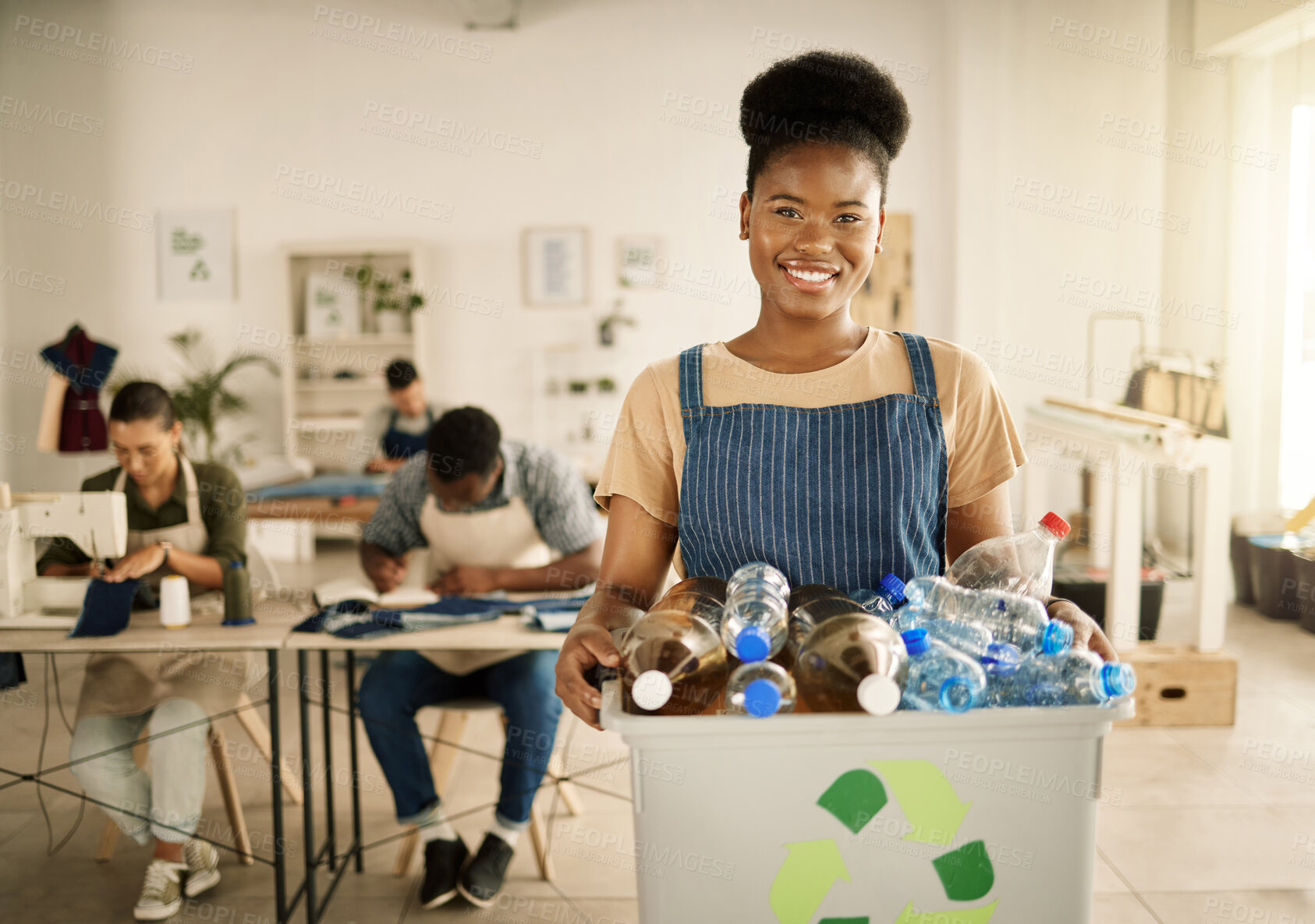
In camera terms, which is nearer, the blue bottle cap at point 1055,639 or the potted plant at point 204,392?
the blue bottle cap at point 1055,639

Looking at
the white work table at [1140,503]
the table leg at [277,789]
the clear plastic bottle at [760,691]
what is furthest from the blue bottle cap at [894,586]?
the white work table at [1140,503]

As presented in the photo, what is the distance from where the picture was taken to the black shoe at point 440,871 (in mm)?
2559

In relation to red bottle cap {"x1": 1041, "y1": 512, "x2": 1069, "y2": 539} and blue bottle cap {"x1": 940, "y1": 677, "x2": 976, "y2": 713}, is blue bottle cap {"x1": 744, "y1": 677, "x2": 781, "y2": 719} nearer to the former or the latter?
blue bottle cap {"x1": 940, "y1": 677, "x2": 976, "y2": 713}

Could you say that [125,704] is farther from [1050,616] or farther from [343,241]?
[343,241]

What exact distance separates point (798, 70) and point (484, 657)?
1.90 m

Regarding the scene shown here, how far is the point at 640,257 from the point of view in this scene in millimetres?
7156

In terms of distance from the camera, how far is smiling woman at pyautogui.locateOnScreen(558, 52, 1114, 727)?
118 centimetres

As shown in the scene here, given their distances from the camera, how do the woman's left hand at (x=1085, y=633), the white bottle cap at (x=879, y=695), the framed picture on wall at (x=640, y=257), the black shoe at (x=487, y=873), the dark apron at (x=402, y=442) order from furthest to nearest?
the framed picture on wall at (x=640, y=257)
the dark apron at (x=402, y=442)
the black shoe at (x=487, y=873)
the woman's left hand at (x=1085, y=633)
the white bottle cap at (x=879, y=695)

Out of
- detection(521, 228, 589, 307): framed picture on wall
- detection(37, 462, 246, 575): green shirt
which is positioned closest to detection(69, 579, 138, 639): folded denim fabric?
detection(37, 462, 246, 575): green shirt

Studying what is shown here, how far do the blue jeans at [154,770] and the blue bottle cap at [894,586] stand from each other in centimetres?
210

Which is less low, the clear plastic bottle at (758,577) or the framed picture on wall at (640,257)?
the framed picture on wall at (640,257)

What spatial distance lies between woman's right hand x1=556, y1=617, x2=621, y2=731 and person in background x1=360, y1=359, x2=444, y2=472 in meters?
4.76

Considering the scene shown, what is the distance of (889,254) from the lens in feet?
23.0

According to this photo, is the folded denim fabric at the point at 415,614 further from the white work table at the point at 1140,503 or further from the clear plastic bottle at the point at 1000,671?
the white work table at the point at 1140,503
